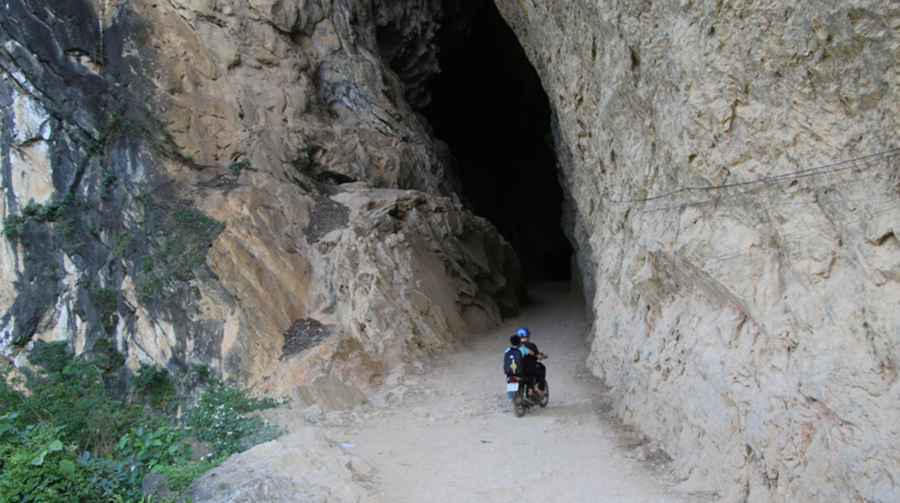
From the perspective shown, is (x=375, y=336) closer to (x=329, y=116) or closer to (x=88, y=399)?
(x=88, y=399)

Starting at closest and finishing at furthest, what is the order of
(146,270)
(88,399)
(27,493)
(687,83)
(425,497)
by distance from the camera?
1. (27,493)
2. (425,497)
3. (687,83)
4. (88,399)
5. (146,270)

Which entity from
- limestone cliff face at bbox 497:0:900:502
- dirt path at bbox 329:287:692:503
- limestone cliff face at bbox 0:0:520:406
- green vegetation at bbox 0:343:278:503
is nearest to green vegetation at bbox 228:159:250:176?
limestone cliff face at bbox 0:0:520:406

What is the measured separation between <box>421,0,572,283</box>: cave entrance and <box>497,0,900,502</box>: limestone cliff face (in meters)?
15.3

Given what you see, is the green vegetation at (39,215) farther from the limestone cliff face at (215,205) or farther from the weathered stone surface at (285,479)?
the weathered stone surface at (285,479)

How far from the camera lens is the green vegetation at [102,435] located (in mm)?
6762

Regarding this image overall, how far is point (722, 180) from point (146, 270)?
1110 cm

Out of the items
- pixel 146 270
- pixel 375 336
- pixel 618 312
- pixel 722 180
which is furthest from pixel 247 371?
pixel 722 180

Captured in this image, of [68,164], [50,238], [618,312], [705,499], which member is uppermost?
[68,164]

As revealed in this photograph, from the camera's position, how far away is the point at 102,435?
31.7 feet

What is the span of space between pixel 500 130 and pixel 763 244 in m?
24.5

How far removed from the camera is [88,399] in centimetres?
1140

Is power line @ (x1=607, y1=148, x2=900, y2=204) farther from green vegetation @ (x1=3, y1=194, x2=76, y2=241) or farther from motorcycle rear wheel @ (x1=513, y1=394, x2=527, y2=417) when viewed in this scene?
green vegetation @ (x1=3, y1=194, x2=76, y2=241)

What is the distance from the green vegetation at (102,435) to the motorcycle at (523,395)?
123 inches

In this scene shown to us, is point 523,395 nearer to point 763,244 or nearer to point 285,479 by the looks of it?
point 285,479
